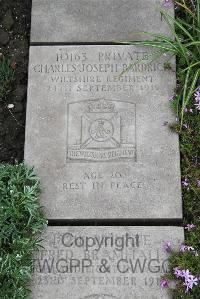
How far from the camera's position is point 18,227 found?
3521 millimetres

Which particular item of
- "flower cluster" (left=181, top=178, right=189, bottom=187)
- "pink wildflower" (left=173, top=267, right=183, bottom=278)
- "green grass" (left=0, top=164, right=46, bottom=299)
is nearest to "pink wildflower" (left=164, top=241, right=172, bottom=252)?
"pink wildflower" (left=173, top=267, right=183, bottom=278)

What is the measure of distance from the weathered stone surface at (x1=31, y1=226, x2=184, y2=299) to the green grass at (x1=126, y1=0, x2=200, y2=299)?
11 centimetres

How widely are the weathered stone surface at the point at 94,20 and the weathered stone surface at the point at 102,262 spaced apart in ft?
4.88

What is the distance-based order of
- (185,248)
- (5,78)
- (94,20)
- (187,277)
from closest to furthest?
(187,277) → (185,248) → (94,20) → (5,78)

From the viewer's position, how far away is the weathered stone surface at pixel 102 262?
134 inches

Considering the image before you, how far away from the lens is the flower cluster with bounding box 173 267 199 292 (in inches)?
132

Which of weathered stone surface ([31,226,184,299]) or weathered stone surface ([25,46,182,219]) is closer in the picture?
weathered stone surface ([31,226,184,299])

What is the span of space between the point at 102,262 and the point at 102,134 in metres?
0.89

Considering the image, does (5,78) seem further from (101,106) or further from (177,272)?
(177,272)

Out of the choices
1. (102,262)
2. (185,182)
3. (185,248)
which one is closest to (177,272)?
(185,248)

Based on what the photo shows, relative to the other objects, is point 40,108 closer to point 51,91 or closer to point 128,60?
point 51,91

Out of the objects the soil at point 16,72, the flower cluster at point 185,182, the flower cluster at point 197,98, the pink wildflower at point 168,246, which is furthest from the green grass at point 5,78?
the pink wildflower at point 168,246

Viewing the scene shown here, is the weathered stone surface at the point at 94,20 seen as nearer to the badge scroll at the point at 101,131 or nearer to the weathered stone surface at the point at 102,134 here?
the weathered stone surface at the point at 102,134

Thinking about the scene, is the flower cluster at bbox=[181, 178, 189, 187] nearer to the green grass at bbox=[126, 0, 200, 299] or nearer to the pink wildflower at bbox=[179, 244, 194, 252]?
the green grass at bbox=[126, 0, 200, 299]
